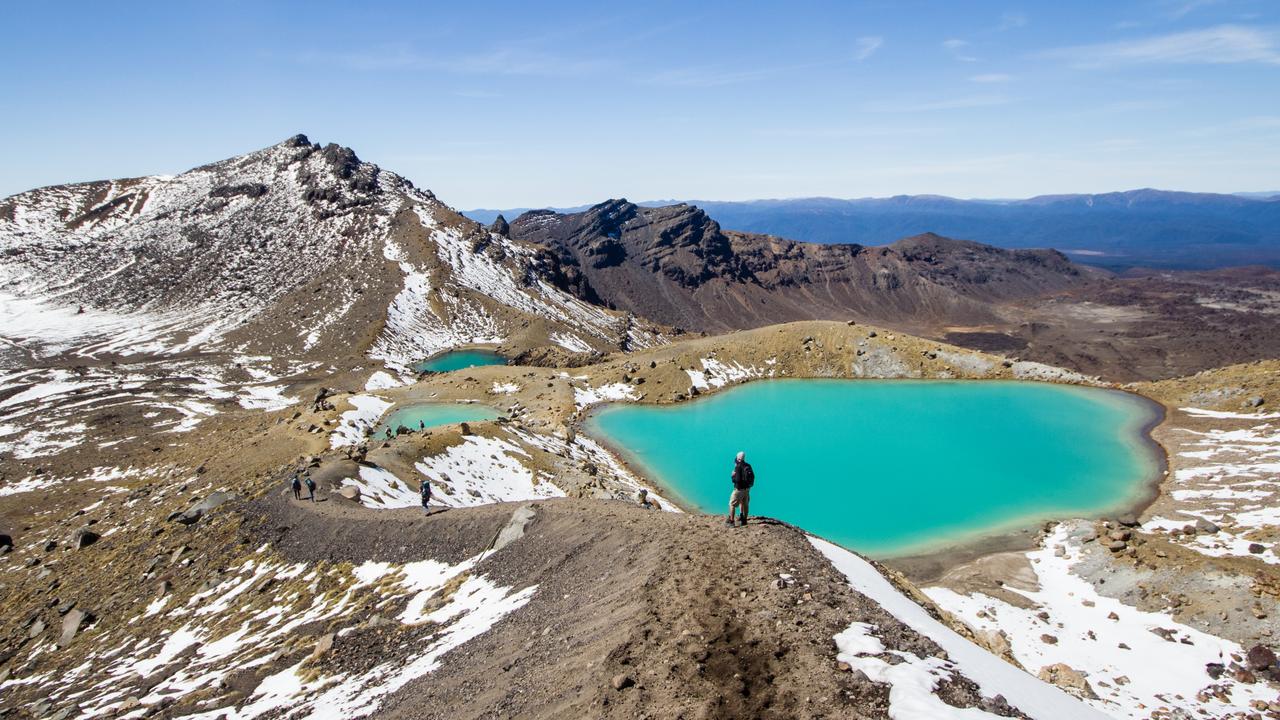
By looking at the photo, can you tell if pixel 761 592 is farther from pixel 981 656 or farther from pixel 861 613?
pixel 981 656

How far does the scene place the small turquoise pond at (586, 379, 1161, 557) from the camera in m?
36.0

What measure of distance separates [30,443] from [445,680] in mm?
62287

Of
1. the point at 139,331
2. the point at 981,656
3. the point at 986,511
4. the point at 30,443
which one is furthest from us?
the point at 139,331

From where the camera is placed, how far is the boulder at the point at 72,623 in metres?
22.9

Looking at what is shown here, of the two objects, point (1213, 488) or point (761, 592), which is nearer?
point (761, 592)

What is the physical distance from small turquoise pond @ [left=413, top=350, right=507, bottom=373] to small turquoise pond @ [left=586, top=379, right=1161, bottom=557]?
151 ft

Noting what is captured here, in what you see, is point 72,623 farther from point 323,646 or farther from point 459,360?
point 459,360

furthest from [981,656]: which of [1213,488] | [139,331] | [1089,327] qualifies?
[1089,327]

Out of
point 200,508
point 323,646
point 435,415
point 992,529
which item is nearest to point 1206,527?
point 992,529

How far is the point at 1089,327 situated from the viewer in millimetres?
181375

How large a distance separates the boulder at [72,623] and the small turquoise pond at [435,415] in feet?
85.9

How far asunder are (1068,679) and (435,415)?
48.7 meters

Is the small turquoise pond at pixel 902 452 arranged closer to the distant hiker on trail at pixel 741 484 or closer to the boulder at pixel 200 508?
the distant hiker on trail at pixel 741 484

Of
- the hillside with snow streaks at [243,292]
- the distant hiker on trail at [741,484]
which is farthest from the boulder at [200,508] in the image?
the hillside with snow streaks at [243,292]
